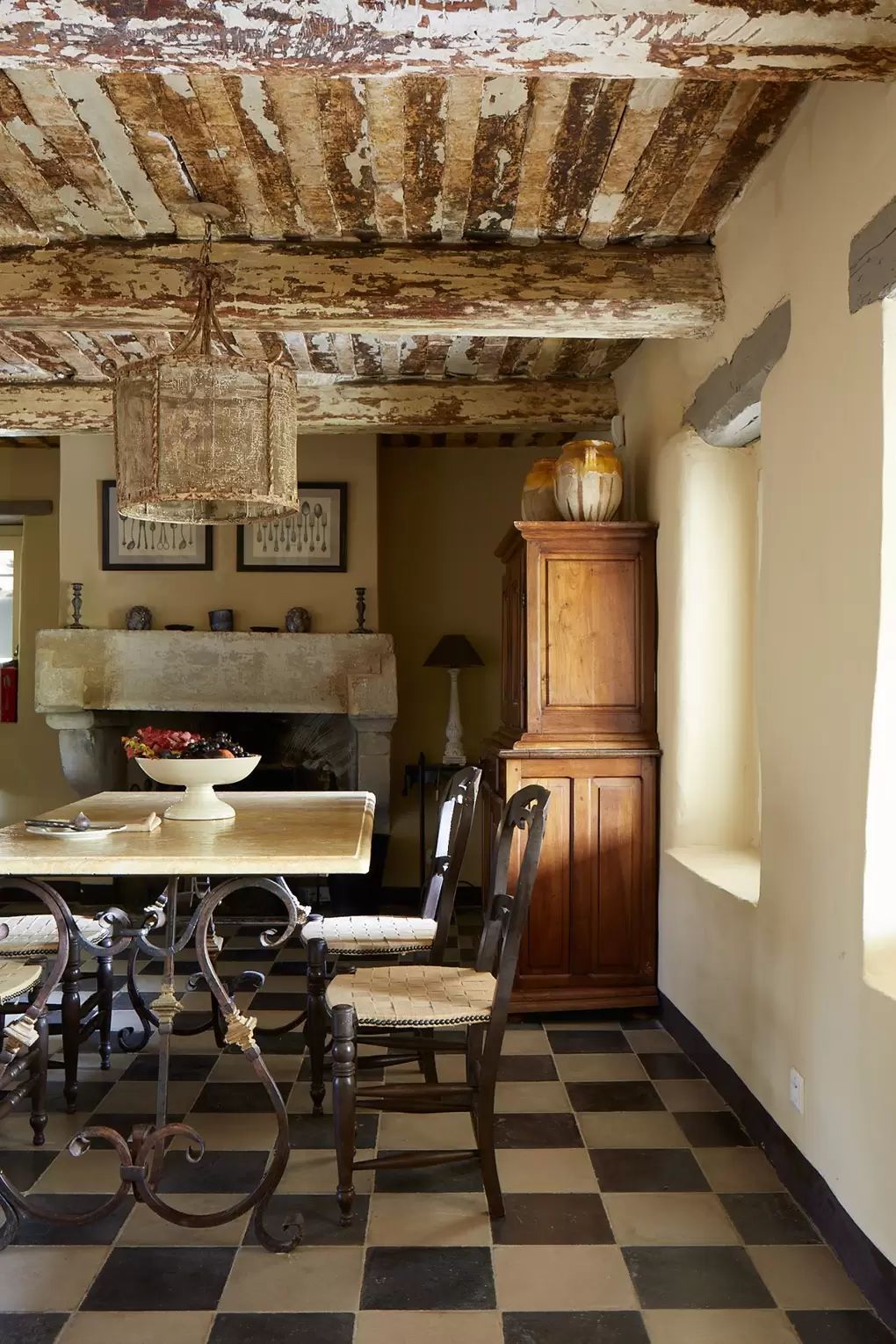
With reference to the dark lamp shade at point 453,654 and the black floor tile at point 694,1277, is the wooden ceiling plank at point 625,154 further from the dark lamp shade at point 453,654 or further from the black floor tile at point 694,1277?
the dark lamp shade at point 453,654

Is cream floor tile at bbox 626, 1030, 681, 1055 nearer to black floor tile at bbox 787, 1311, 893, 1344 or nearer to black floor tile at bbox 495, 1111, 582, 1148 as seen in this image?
black floor tile at bbox 495, 1111, 582, 1148

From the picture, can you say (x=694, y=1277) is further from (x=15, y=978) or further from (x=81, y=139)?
(x=81, y=139)

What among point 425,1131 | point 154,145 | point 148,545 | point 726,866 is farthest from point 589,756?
point 148,545

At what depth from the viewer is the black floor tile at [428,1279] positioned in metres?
2.26

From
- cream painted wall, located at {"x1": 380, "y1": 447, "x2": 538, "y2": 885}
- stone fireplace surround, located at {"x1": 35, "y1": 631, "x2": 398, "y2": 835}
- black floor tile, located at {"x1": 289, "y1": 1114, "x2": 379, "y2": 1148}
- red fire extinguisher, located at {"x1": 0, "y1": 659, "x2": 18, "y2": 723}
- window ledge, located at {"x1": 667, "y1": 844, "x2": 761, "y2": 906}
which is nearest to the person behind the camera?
black floor tile, located at {"x1": 289, "y1": 1114, "x2": 379, "y2": 1148}

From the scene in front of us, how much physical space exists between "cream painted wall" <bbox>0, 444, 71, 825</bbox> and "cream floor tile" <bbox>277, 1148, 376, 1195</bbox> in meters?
4.79

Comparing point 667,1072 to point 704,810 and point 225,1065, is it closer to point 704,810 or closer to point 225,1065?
point 704,810

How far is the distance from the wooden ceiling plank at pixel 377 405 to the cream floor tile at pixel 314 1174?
146 inches

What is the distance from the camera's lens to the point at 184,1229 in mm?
2572

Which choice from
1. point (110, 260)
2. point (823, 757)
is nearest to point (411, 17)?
point (823, 757)

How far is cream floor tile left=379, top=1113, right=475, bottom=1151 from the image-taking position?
3.07 meters

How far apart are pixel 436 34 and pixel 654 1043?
3288 millimetres

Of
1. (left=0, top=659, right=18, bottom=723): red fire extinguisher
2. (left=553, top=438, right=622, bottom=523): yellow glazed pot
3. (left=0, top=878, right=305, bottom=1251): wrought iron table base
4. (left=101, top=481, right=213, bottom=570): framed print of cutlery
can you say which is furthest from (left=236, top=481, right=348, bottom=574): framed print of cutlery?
(left=0, top=878, right=305, bottom=1251): wrought iron table base

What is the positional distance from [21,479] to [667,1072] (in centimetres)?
585
